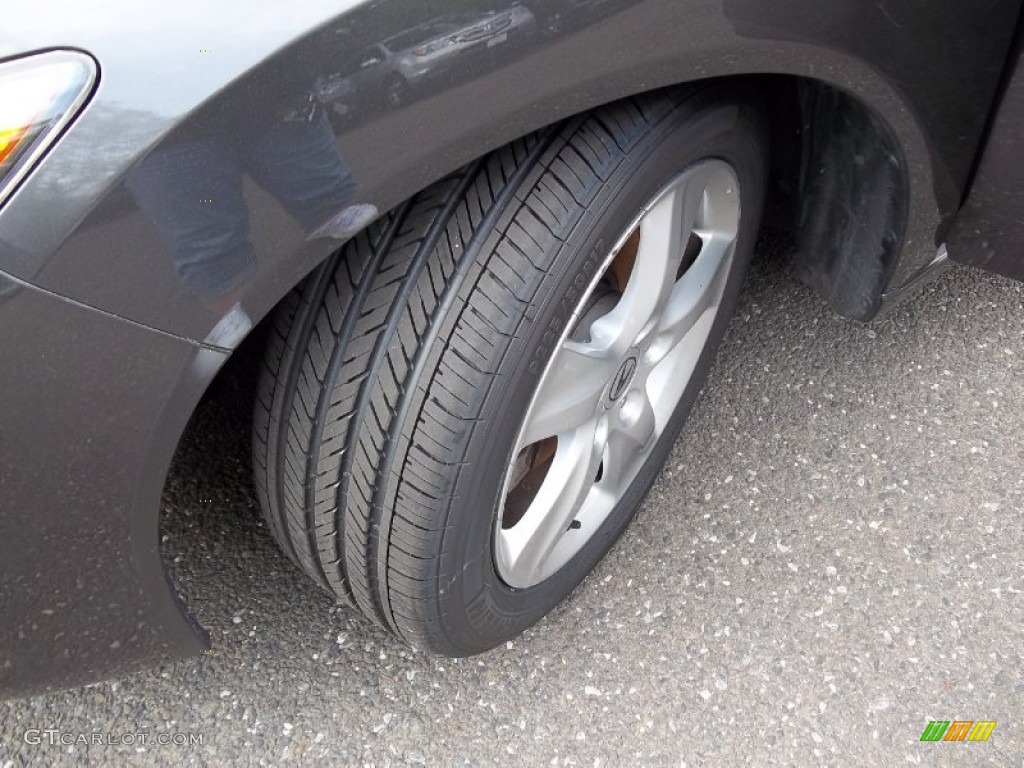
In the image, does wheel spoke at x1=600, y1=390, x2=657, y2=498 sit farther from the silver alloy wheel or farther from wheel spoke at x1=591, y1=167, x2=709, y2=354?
wheel spoke at x1=591, y1=167, x2=709, y2=354

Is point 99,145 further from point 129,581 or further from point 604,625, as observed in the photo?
point 604,625

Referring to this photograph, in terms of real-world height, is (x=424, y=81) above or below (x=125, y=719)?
above

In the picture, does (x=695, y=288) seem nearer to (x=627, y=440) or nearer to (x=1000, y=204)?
(x=627, y=440)

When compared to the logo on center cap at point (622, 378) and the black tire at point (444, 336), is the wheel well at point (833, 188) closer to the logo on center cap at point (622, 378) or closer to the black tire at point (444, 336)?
the black tire at point (444, 336)

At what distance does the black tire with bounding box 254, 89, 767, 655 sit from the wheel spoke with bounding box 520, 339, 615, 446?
0.10 m

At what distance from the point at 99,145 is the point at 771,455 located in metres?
1.47

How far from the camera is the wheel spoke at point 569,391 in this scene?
4.38 ft

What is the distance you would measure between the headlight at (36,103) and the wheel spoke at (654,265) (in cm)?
75

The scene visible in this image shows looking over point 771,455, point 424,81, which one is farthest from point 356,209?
point 771,455

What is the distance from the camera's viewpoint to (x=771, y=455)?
195 cm

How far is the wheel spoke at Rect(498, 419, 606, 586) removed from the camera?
1518 millimetres

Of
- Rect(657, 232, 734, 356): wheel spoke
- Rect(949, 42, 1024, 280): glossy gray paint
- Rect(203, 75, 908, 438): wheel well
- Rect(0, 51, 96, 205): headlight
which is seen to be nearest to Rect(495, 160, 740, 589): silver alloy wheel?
Rect(657, 232, 734, 356): wheel spoke

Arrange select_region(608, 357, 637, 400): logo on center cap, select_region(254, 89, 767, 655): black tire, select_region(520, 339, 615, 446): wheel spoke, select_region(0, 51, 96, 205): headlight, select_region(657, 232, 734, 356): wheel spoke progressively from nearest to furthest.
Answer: select_region(0, 51, 96, 205): headlight → select_region(254, 89, 767, 655): black tire → select_region(520, 339, 615, 446): wheel spoke → select_region(608, 357, 637, 400): logo on center cap → select_region(657, 232, 734, 356): wheel spoke

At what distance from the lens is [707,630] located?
1.70 m
